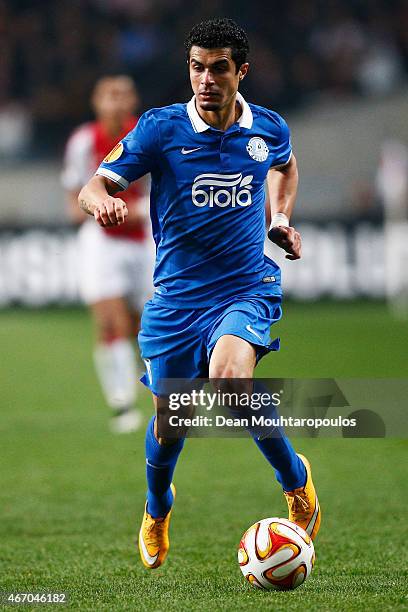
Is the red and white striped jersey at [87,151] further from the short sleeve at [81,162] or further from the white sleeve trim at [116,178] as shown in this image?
the white sleeve trim at [116,178]

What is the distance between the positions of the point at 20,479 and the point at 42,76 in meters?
14.7

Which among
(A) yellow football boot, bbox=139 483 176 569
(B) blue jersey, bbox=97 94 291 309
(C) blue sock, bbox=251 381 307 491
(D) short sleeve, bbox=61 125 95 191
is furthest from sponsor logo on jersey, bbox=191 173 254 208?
(D) short sleeve, bbox=61 125 95 191

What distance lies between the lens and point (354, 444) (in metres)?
7.20

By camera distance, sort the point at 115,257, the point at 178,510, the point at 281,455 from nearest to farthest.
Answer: the point at 281,455, the point at 178,510, the point at 115,257

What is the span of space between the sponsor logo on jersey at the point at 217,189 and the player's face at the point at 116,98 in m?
3.78

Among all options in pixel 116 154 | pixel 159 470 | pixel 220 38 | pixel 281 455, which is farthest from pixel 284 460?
pixel 220 38

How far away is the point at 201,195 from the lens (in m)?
4.03

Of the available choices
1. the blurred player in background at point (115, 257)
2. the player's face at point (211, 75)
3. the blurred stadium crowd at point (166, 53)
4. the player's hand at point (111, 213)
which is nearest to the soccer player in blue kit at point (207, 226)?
the player's face at point (211, 75)

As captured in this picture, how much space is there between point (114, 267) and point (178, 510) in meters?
2.95

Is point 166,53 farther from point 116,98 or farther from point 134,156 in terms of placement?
point 134,156

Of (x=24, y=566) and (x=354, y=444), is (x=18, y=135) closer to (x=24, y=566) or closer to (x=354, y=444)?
(x=354, y=444)

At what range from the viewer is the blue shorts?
3965 mm

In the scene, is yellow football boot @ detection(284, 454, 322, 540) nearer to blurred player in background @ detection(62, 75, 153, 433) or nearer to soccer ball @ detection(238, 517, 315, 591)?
soccer ball @ detection(238, 517, 315, 591)

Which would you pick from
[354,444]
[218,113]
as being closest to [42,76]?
[354,444]
